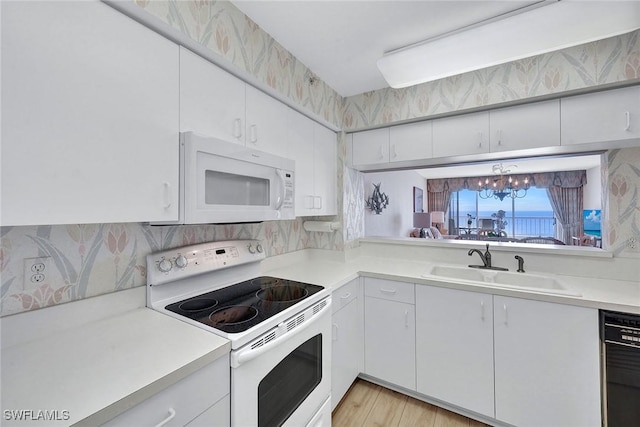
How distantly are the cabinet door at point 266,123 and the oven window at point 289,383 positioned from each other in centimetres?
115

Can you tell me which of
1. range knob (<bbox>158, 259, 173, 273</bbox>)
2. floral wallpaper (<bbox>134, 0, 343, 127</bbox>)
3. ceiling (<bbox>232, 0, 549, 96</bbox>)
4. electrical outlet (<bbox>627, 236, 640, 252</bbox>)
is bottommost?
range knob (<bbox>158, 259, 173, 273</bbox>)

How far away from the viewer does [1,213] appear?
0.70 meters

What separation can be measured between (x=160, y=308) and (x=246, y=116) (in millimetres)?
1092

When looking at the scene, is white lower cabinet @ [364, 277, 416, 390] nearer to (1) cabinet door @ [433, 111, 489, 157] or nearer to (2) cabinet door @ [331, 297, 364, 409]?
(2) cabinet door @ [331, 297, 364, 409]

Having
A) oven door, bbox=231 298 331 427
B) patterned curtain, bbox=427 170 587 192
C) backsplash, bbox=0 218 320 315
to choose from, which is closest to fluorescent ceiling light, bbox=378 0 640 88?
oven door, bbox=231 298 331 427

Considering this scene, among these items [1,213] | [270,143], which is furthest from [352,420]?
[1,213]

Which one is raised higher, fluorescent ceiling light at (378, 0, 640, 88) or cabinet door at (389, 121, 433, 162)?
fluorescent ceiling light at (378, 0, 640, 88)

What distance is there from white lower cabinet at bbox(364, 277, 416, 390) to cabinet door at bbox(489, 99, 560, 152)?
1231 millimetres

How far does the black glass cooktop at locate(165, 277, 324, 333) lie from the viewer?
1.16 m

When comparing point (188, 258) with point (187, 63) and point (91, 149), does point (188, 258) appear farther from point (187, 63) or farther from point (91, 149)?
point (187, 63)

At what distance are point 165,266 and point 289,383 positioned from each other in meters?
0.84

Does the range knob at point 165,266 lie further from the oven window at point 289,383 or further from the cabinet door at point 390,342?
the cabinet door at point 390,342

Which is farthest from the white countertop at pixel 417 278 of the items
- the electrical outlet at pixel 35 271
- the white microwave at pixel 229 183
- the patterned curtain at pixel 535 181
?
the patterned curtain at pixel 535 181

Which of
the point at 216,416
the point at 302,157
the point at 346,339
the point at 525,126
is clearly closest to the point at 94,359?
the point at 216,416
